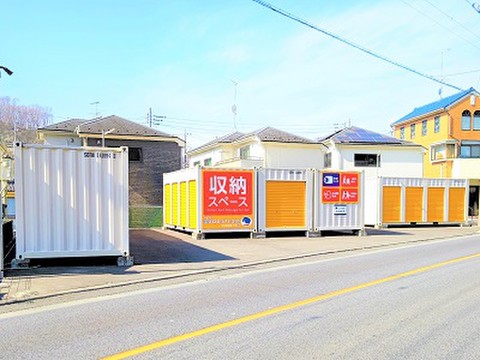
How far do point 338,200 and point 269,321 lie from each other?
13841 millimetres

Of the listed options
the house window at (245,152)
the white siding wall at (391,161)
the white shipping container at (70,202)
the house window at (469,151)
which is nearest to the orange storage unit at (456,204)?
the white siding wall at (391,161)

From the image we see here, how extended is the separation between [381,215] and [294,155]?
9283mm

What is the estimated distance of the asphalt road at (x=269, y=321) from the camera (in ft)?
15.2

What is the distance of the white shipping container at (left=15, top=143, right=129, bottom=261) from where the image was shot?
939cm

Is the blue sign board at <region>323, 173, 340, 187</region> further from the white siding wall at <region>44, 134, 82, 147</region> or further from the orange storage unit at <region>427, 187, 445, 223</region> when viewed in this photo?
the white siding wall at <region>44, 134, 82, 147</region>

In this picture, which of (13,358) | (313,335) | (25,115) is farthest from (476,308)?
(25,115)

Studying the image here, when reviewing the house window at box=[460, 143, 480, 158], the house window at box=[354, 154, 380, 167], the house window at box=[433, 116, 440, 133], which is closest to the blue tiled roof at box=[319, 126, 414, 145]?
the house window at box=[354, 154, 380, 167]

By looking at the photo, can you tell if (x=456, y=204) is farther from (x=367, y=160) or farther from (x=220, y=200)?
(x=220, y=200)

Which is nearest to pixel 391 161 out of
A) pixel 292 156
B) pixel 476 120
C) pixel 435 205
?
pixel 292 156

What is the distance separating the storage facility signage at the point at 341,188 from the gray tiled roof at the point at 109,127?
548 inches

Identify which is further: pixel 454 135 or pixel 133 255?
pixel 454 135

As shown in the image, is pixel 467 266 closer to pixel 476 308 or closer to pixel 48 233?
pixel 476 308

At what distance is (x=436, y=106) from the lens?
43.3m

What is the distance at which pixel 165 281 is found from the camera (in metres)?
8.59
